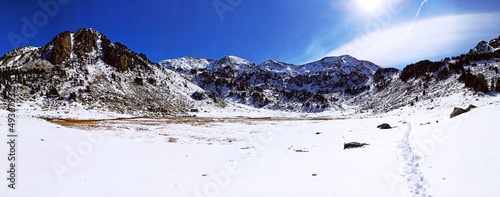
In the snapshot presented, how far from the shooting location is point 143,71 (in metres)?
132

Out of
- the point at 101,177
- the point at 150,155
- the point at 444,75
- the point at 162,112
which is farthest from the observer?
the point at 444,75

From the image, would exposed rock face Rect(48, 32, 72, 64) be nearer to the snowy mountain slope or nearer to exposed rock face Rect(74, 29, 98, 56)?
the snowy mountain slope

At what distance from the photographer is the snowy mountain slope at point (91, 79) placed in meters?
80.1

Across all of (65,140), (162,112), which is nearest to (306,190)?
(65,140)

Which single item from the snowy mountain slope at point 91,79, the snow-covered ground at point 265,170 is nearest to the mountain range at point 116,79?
the snowy mountain slope at point 91,79

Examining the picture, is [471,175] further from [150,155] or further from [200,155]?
[150,155]

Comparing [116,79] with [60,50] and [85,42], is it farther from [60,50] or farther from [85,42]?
[85,42]

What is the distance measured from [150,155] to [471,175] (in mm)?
20391

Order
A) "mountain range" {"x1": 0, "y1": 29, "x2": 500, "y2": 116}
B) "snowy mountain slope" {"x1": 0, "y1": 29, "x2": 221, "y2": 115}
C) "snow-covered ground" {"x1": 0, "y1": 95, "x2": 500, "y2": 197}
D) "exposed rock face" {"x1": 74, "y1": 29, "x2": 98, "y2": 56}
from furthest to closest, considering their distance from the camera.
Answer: "exposed rock face" {"x1": 74, "y1": 29, "x2": 98, "y2": 56}, "snowy mountain slope" {"x1": 0, "y1": 29, "x2": 221, "y2": 115}, "mountain range" {"x1": 0, "y1": 29, "x2": 500, "y2": 116}, "snow-covered ground" {"x1": 0, "y1": 95, "x2": 500, "y2": 197}

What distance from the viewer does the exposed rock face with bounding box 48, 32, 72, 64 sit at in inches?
4171

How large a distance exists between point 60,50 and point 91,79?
2397 cm

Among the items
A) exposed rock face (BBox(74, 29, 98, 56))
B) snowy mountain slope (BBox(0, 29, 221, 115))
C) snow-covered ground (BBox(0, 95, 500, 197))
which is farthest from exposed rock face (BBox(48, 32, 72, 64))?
snow-covered ground (BBox(0, 95, 500, 197))

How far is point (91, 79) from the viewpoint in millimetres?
98438

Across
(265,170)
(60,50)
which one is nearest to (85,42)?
(60,50)
